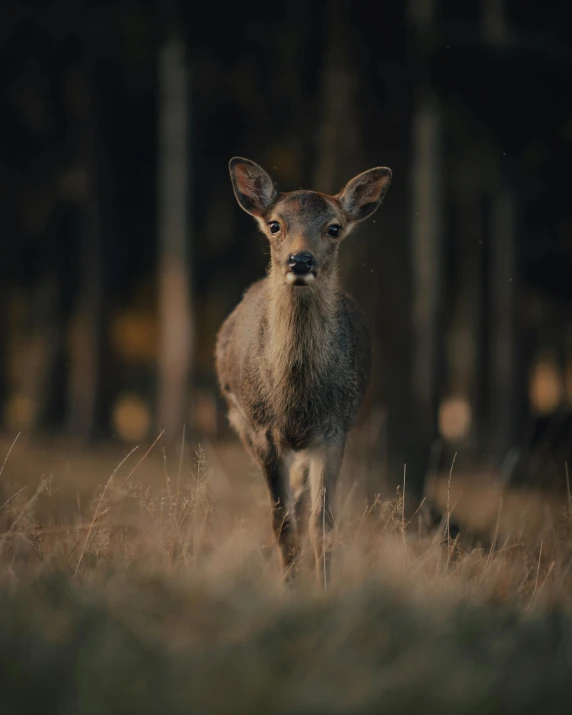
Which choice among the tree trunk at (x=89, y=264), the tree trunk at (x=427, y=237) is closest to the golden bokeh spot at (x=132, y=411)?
the tree trunk at (x=89, y=264)

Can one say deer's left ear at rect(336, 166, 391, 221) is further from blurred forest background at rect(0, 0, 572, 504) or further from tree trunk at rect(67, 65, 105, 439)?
tree trunk at rect(67, 65, 105, 439)

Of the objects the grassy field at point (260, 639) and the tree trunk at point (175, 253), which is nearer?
the grassy field at point (260, 639)

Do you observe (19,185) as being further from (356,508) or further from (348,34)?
(356,508)

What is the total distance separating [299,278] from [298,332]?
0.63 m

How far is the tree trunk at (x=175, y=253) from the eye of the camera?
1939cm

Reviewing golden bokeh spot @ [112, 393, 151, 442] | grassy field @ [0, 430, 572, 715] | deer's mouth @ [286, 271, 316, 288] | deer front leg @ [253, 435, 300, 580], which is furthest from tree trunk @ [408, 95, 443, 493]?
golden bokeh spot @ [112, 393, 151, 442]

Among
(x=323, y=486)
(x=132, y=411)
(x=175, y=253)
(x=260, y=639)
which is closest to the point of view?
(x=260, y=639)

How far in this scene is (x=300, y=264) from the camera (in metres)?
6.29

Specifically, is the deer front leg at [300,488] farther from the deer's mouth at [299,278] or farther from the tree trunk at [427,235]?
the tree trunk at [427,235]

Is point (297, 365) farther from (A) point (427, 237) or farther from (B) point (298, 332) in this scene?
(A) point (427, 237)

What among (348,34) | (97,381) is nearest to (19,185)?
(97,381)

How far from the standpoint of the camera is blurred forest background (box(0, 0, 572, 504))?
10758 millimetres

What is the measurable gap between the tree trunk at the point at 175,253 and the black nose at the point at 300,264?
511 inches

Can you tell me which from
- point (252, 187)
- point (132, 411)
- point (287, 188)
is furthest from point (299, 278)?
point (132, 411)
